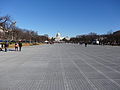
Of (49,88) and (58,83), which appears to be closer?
(49,88)

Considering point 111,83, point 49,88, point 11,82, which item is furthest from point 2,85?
point 111,83

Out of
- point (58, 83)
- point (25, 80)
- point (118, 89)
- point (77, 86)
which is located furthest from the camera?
point (25, 80)

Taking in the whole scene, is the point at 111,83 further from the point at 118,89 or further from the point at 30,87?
the point at 30,87

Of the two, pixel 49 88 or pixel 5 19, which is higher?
pixel 5 19

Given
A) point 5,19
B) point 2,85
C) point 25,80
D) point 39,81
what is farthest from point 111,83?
point 5,19

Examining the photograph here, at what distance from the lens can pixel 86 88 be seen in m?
6.70

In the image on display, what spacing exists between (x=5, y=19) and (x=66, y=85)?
47.0m

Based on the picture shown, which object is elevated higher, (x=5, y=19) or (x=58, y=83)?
(x=5, y=19)

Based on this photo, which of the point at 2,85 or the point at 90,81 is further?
the point at 90,81

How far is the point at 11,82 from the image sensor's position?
7547mm

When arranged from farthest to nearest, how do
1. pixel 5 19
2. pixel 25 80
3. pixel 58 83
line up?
pixel 5 19, pixel 25 80, pixel 58 83

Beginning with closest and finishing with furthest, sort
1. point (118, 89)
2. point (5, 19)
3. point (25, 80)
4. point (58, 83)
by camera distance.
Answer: point (118, 89) → point (58, 83) → point (25, 80) → point (5, 19)

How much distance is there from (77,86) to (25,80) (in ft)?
7.63

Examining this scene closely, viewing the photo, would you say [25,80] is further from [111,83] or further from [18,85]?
[111,83]
